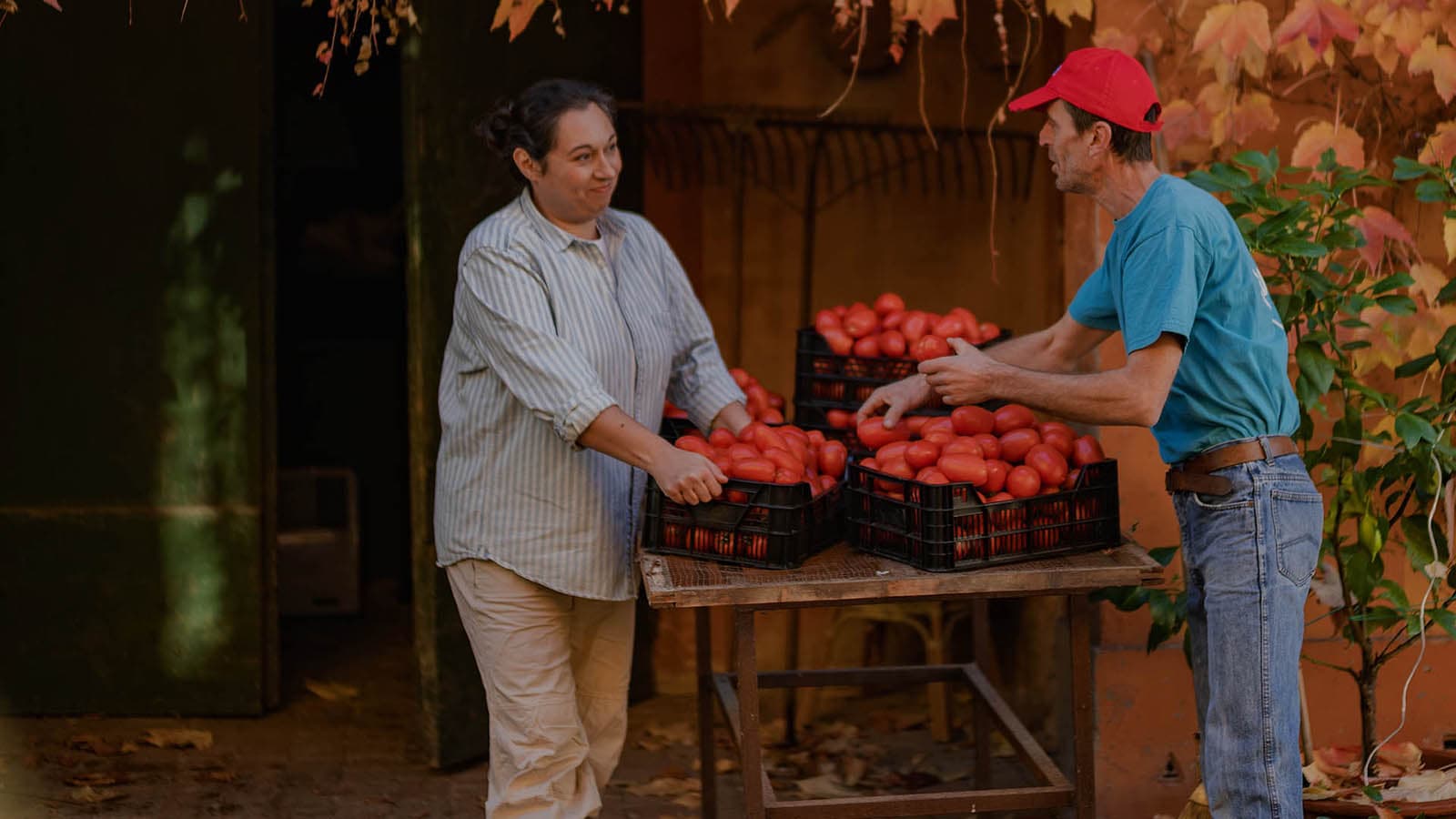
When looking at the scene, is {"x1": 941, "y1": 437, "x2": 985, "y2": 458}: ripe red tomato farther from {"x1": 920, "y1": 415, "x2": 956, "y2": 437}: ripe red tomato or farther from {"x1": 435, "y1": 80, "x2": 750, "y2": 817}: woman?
{"x1": 435, "y1": 80, "x2": 750, "y2": 817}: woman

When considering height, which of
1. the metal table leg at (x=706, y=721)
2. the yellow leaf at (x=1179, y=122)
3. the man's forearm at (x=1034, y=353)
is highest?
the yellow leaf at (x=1179, y=122)

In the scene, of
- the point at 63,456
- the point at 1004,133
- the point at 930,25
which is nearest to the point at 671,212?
the point at 1004,133

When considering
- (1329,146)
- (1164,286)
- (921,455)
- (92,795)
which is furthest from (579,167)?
(92,795)

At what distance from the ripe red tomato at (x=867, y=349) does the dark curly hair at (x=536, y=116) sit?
1.00 meters

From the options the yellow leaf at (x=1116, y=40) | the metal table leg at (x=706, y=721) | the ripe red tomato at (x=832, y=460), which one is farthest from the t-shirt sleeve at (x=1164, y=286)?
the metal table leg at (x=706, y=721)

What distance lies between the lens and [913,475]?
362cm

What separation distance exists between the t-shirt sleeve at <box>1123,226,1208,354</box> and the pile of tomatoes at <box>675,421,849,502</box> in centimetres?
81

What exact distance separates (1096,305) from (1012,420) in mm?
347

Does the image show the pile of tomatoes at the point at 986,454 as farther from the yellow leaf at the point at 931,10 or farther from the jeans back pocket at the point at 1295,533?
the yellow leaf at the point at 931,10

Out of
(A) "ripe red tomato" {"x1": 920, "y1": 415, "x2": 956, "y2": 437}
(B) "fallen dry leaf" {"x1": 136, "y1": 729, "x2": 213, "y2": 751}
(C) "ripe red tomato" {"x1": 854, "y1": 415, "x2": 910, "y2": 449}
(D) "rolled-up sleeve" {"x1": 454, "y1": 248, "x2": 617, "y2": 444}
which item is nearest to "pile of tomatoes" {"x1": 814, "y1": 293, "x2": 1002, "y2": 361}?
(C) "ripe red tomato" {"x1": 854, "y1": 415, "x2": 910, "y2": 449}

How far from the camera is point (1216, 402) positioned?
3441mm

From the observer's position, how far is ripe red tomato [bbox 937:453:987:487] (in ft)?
11.6

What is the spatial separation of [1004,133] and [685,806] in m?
2.66

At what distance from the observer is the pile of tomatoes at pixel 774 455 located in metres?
3.61
